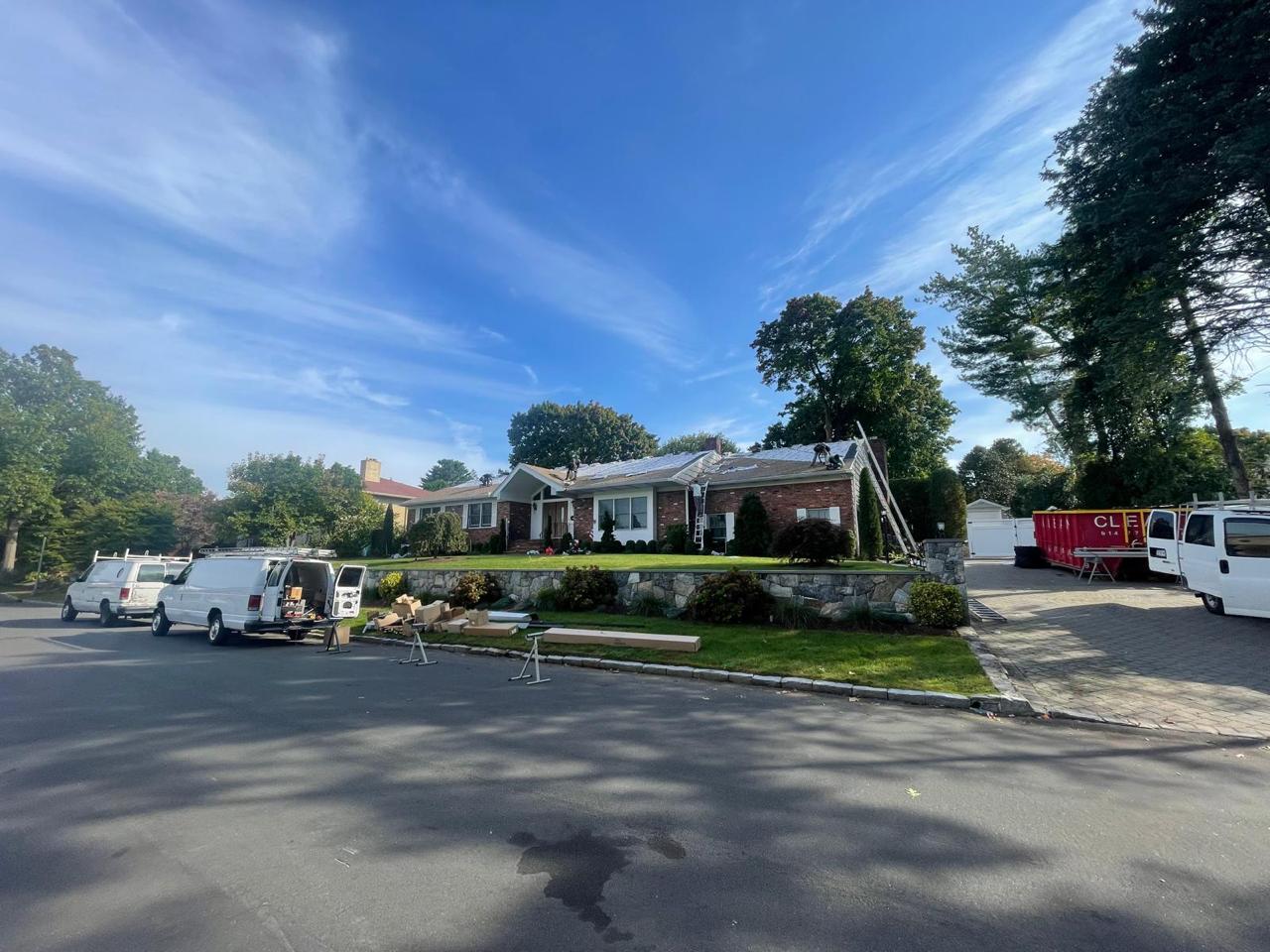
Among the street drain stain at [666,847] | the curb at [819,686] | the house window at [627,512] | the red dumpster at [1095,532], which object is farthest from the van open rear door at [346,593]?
the red dumpster at [1095,532]

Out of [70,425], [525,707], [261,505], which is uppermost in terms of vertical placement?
[70,425]

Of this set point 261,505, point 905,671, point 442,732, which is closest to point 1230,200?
point 905,671

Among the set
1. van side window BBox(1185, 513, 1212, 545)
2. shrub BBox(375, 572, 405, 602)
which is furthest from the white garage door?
shrub BBox(375, 572, 405, 602)

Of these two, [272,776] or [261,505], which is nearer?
[272,776]

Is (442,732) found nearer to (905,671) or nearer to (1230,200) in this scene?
(905,671)

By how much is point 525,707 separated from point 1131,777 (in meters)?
5.77

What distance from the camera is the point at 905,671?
305 inches

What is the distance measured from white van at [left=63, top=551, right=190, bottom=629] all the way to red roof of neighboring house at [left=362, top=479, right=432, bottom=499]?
35.0 metres

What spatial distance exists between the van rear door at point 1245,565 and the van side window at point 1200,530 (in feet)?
2.29

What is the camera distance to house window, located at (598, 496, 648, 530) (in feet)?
84.3

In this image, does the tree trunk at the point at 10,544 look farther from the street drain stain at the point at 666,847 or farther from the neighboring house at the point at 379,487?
the street drain stain at the point at 666,847

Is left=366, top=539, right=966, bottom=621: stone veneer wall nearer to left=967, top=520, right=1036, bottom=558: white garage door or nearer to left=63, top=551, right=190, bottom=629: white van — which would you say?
left=63, top=551, right=190, bottom=629: white van

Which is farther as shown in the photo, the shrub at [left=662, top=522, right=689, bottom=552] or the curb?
the shrub at [left=662, top=522, right=689, bottom=552]

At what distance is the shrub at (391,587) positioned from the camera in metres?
17.8
